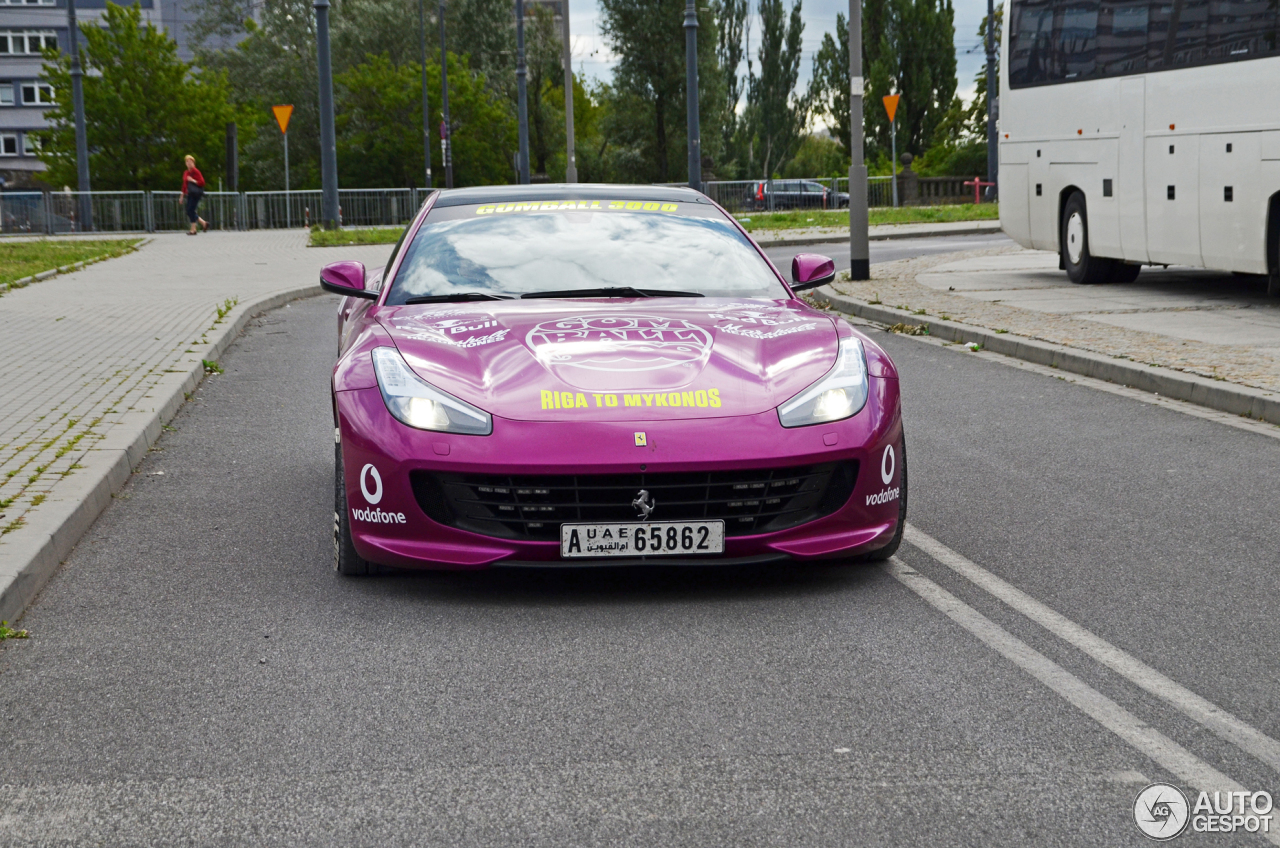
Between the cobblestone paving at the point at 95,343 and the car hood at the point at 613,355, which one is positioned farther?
the cobblestone paving at the point at 95,343

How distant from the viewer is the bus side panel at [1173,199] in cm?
1552

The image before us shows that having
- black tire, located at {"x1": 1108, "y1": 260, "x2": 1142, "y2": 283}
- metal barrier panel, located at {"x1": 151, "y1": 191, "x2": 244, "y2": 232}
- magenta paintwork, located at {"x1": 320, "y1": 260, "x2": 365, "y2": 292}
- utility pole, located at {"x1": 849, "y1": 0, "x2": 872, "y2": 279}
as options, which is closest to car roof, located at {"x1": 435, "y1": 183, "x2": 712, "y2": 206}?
magenta paintwork, located at {"x1": 320, "y1": 260, "x2": 365, "y2": 292}

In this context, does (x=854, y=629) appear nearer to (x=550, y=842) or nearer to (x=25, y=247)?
(x=550, y=842)

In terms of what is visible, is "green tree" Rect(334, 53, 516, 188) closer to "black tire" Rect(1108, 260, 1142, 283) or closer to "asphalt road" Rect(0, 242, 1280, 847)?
"black tire" Rect(1108, 260, 1142, 283)

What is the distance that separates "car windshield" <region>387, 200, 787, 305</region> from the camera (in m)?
6.33

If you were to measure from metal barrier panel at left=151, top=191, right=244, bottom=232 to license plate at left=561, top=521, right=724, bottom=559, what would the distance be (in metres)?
36.9

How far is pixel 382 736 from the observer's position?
3.93 m

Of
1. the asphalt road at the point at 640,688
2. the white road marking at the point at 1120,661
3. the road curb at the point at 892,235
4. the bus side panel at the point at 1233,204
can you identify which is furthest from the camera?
the road curb at the point at 892,235

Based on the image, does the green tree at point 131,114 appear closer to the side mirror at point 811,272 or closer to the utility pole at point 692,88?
the utility pole at point 692,88

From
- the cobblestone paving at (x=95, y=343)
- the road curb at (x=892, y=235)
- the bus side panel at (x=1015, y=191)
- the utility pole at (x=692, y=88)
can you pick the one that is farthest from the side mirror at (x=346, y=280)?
the utility pole at (x=692, y=88)

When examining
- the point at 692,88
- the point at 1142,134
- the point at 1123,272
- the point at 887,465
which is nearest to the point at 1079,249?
the point at 1123,272

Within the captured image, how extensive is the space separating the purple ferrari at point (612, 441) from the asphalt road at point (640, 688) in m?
0.23

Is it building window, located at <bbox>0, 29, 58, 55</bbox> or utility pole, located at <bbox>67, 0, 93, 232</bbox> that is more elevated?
building window, located at <bbox>0, 29, 58, 55</bbox>

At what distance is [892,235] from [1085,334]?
20472 mm
